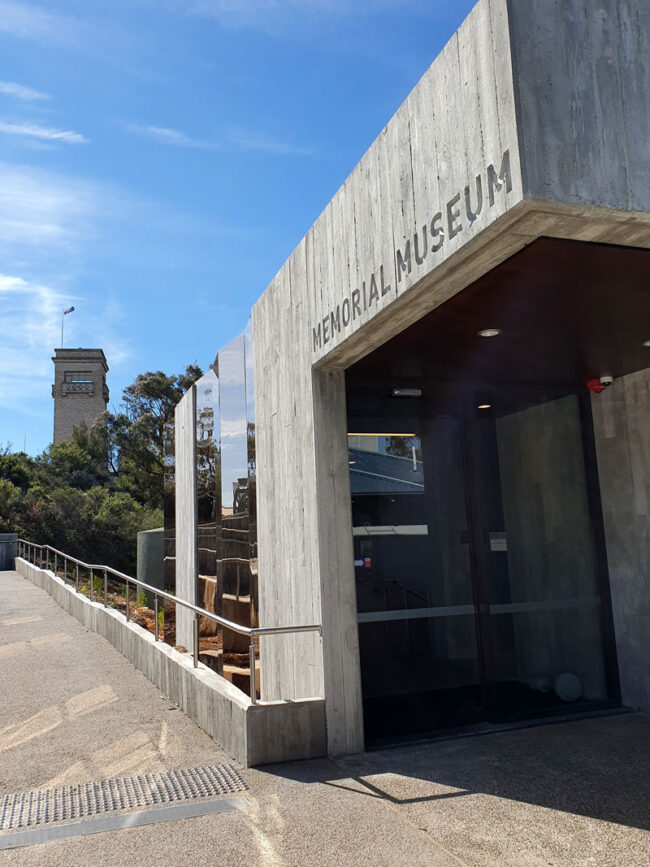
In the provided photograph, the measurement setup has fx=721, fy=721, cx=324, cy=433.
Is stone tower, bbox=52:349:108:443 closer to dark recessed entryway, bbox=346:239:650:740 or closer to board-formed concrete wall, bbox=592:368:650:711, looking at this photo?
dark recessed entryway, bbox=346:239:650:740

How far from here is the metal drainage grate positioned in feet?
13.1

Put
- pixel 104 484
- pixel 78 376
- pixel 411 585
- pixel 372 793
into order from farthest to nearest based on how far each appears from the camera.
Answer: pixel 78 376
pixel 104 484
pixel 411 585
pixel 372 793

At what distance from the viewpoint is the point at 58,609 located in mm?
12680

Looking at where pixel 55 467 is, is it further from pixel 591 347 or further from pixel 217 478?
pixel 591 347

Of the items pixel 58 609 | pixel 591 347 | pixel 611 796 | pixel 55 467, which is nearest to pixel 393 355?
pixel 591 347

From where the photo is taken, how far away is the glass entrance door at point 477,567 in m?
5.76

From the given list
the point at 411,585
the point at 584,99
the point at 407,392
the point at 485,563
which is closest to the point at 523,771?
the point at 411,585

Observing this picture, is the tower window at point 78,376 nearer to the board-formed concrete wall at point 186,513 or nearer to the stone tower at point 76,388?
the stone tower at point 76,388

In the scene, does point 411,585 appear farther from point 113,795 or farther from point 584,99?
point 584,99

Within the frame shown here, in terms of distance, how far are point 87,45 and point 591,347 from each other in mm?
5003

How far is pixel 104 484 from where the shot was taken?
45.0 metres

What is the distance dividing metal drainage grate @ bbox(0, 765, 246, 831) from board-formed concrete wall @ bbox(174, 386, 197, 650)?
15.5 feet

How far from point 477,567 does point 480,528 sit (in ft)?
1.06

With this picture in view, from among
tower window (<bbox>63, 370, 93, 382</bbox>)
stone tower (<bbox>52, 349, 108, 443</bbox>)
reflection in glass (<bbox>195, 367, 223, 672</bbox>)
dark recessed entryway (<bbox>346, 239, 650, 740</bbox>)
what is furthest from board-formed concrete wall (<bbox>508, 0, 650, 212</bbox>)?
tower window (<bbox>63, 370, 93, 382</bbox>)
